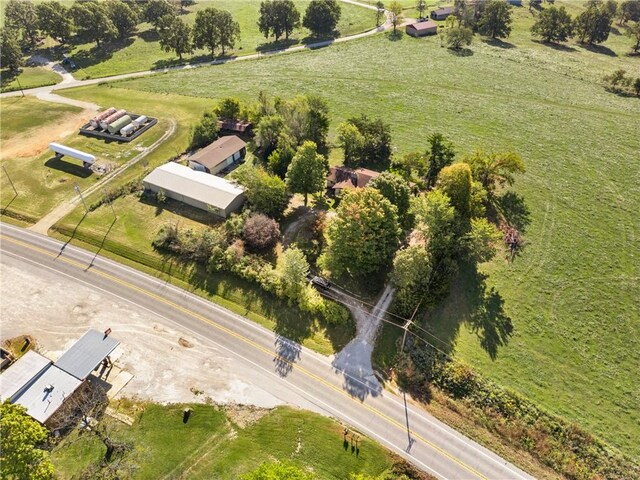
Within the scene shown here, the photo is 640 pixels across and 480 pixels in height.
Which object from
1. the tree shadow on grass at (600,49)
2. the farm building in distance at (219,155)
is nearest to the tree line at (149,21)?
the farm building in distance at (219,155)

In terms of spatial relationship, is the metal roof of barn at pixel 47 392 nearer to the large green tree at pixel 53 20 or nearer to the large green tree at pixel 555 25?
the large green tree at pixel 53 20

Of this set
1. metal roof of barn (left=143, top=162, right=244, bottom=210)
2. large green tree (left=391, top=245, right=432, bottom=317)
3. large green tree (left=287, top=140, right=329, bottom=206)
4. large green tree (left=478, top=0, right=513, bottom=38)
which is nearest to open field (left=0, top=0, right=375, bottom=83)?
large green tree (left=478, top=0, right=513, bottom=38)

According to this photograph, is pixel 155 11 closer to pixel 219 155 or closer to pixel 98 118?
pixel 98 118

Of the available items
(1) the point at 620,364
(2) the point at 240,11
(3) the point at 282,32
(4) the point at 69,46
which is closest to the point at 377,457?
(1) the point at 620,364

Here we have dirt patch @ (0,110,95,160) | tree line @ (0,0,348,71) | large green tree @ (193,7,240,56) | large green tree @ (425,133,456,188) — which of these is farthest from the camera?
tree line @ (0,0,348,71)

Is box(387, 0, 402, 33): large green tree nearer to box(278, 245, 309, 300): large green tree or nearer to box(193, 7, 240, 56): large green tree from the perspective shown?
box(193, 7, 240, 56): large green tree

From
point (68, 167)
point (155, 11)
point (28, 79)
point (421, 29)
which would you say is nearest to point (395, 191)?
point (68, 167)
